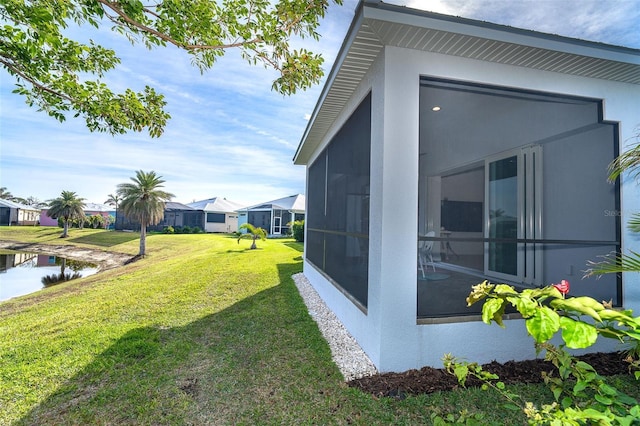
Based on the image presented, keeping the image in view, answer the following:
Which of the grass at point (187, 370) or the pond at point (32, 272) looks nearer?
the grass at point (187, 370)

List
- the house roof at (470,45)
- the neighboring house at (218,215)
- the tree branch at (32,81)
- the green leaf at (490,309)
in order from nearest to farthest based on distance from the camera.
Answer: the green leaf at (490,309), the house roof at (470,45), the tree branch at (32,81), the neighboring house at (218,215)

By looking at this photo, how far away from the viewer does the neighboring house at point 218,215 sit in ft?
111

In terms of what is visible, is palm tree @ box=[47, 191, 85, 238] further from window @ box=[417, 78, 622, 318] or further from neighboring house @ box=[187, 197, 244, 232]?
window @ box=[417, 78, 622, 318]

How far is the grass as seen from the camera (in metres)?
2.58

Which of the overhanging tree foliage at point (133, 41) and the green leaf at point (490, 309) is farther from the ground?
the overhanging tree foliage at point (133, 41)

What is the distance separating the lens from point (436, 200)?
3.96 m

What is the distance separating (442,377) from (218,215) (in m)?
34.1

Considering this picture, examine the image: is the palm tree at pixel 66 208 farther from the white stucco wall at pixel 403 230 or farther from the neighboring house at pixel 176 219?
the white stucco wall at pixel 403 230

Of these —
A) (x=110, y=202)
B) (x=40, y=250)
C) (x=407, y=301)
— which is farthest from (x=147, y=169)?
(x=110, y=202)

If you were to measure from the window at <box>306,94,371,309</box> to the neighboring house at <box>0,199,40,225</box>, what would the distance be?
1897 inches

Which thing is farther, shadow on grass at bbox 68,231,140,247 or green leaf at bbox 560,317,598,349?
shadow on grass at bbox 68,231,140,247

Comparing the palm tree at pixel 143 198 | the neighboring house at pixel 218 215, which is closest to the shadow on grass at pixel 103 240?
the palm tree at pixel 143 198

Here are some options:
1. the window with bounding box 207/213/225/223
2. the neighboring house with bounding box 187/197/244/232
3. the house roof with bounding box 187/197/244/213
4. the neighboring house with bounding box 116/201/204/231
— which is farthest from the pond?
the house roof with bounding box 187/197/244/213

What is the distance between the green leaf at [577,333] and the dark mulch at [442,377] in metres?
1.84
